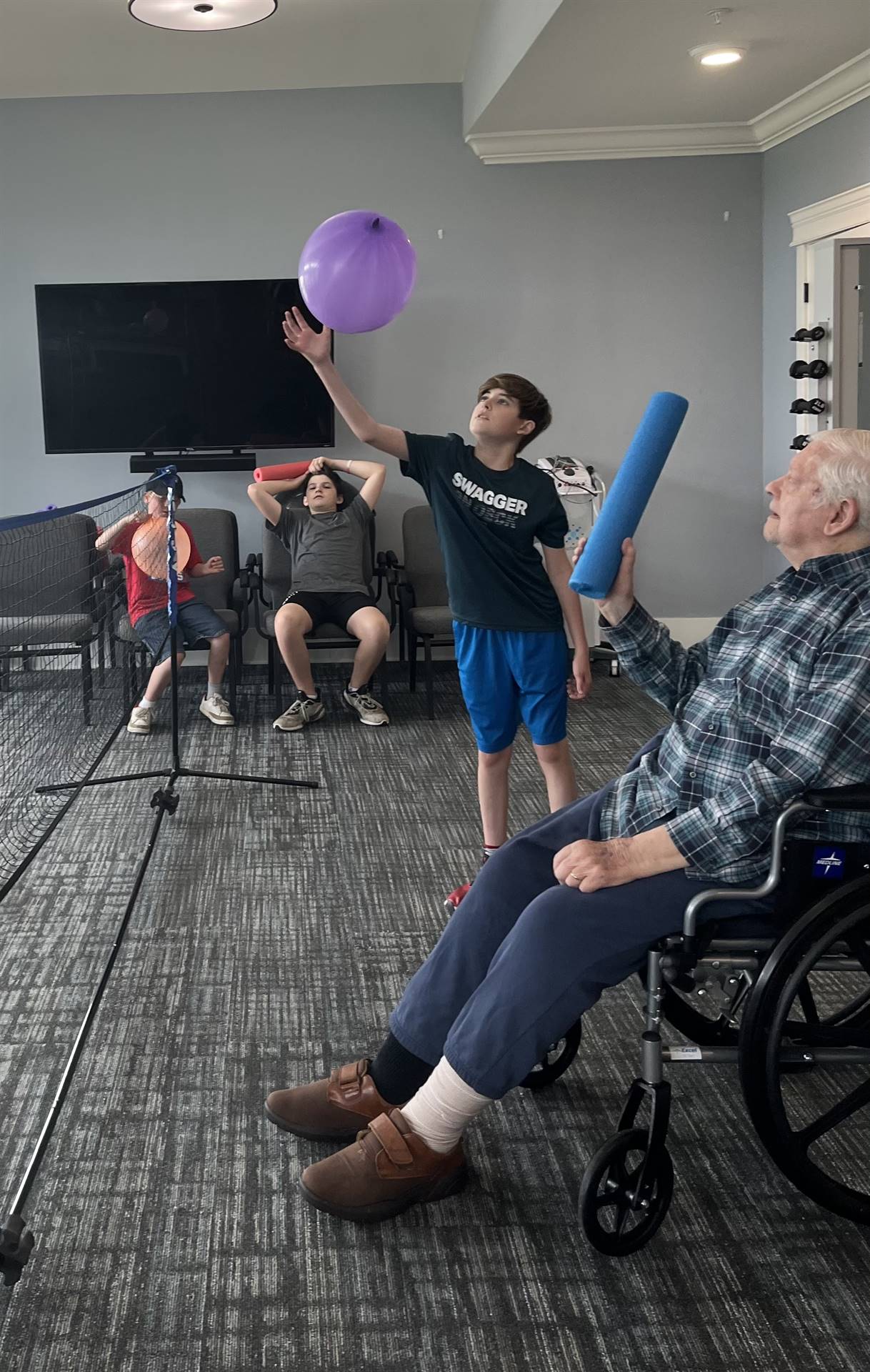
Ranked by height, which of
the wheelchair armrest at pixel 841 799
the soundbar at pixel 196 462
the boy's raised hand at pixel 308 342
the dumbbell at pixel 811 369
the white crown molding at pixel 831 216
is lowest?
the wheelchair armrest at pixel 841 799

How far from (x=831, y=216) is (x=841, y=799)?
15.6ft

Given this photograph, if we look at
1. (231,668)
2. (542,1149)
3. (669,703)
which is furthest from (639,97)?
(542,1149)

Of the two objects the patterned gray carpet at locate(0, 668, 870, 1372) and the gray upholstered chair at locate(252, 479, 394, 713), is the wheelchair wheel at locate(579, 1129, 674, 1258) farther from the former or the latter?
the gray upholstered chair at locate(252, 479, 394, 713)

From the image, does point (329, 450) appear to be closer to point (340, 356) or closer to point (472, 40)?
point (340, 356)

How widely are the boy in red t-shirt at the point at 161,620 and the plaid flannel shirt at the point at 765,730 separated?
3260 mm

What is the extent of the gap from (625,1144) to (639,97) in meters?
5.13

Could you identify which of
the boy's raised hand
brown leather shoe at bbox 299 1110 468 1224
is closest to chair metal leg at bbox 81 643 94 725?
the boy's raised hand

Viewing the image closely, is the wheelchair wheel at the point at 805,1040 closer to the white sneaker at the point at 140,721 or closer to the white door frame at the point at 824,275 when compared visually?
the white sneaker at the point at 140,721

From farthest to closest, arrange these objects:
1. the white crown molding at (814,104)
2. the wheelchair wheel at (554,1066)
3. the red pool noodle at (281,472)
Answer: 1. the red pool noodle at (281,472)
2. the white crown molding at (814,104)
3. the wheelchair wheel at (554,1066)

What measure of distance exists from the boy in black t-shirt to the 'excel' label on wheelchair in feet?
4.65

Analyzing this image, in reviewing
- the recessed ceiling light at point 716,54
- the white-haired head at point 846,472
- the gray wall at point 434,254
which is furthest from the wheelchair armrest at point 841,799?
the gray wall at point 434,254

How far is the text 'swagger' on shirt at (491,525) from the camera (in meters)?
3.19

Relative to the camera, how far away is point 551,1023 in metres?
1.83

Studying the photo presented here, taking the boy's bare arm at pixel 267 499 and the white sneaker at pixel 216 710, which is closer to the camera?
the white sneaker at pixel 216 710
